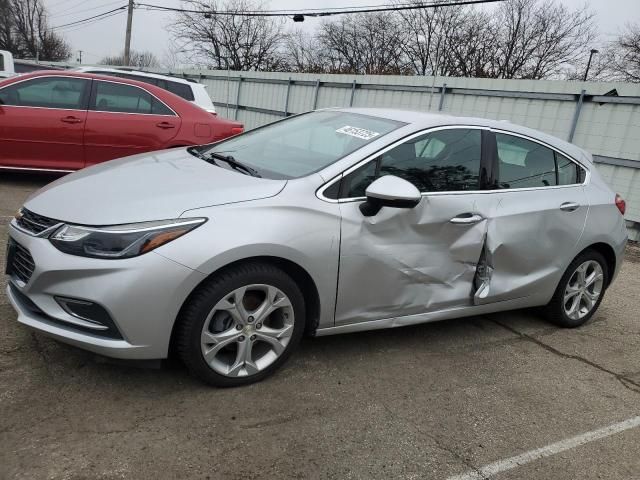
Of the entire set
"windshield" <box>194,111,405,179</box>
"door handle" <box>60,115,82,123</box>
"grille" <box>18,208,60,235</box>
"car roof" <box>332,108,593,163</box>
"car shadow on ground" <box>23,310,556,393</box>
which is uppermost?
"car roof" <box>332,108,593,163</box>

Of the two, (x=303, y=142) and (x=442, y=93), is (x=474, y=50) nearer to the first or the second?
(x=442, y=93)

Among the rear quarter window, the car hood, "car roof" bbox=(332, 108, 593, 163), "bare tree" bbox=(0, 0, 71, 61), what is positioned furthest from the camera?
"bare tree" bbox=(0, 0, 71, 61)

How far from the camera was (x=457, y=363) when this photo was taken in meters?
3.53

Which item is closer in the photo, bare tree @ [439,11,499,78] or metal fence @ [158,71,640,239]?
metal fence @ [158,71,640,239]

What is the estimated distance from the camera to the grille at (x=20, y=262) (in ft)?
8.64

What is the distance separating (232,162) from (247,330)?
1.10 m

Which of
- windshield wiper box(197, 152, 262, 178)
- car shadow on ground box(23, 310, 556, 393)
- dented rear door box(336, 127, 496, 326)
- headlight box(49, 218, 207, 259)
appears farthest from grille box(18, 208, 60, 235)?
dented rear door box(336, 127, 496, 326)

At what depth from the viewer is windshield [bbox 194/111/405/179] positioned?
10.5ft

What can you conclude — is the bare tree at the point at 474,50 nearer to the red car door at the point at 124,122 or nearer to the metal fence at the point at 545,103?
the metal fence at the point at 545,103

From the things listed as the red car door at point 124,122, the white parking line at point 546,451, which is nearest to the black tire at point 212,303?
the white parking line at point 546,451

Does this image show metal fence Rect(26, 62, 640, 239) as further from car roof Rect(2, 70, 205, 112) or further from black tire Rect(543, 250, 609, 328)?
black tire Rect(543, 250, 609, 328)

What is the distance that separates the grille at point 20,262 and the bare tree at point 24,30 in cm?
6018

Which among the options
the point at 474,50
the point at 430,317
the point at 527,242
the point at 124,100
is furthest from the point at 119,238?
the point at 474,50

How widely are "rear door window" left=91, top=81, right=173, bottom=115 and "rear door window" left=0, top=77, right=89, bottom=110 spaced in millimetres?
168
